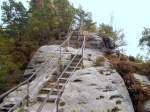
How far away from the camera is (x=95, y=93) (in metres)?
11.9

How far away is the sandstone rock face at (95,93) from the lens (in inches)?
440

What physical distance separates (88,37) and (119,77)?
7177 mm

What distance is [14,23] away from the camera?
22797 mm

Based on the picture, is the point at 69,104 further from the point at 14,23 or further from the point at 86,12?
the point at 86,12

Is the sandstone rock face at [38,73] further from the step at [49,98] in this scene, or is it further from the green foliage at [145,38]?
the green foliage at [145,38]

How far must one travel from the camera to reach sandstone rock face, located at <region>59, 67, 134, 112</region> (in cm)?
1117

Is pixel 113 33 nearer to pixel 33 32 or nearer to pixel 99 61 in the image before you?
pixel 33 32

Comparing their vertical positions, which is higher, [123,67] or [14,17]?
[14,17]

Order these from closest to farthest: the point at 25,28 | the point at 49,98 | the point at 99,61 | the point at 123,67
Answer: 1. the point at 49,98
2. the point at 123,67
3. the point at 99,61
4. the point at 25,28

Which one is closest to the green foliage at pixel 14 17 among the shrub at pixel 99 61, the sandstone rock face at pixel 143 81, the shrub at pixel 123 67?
the shrub at pixel 99 61

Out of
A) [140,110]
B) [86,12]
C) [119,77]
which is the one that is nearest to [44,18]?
[86,12]

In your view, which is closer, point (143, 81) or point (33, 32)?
point (143, 81)

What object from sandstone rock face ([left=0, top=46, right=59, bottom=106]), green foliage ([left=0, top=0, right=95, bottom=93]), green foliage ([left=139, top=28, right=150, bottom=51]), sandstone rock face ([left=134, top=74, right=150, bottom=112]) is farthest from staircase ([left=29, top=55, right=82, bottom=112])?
green foliage ([left=139, top=28, right=150, bottom=51])

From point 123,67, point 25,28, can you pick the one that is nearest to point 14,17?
point 25,28
